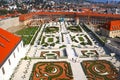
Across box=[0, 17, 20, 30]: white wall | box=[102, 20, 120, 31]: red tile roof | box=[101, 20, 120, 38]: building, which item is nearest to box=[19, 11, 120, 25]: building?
box=[0, 17, 20, 30]: white wall

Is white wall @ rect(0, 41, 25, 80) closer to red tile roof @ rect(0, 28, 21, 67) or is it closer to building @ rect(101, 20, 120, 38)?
red tile roof @ rect(0, 28, 21, 67)

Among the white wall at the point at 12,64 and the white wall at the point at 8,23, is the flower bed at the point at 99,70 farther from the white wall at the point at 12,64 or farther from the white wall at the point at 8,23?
the white wall at the point at 8,23

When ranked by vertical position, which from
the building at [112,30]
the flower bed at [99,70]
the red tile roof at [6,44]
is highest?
the red tile roof at [6,44]

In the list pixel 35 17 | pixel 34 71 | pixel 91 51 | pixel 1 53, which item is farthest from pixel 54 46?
pixel 35 17

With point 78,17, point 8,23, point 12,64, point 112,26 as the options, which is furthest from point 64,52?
point 78,17

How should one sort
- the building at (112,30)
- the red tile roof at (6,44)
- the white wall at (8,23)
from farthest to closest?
the white wall at (8,23), the building at (112,30), the red tile roof at (6,44)

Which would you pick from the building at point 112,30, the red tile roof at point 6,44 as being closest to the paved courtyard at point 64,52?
the red tile roof at point 6,44

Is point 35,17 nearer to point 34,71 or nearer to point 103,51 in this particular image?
point 103,51

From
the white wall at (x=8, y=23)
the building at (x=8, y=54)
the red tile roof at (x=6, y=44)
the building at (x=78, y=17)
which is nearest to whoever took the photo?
the building at (x=8, y=54)

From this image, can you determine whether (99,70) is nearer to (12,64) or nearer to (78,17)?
(12,64)

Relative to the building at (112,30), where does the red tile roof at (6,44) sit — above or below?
above
